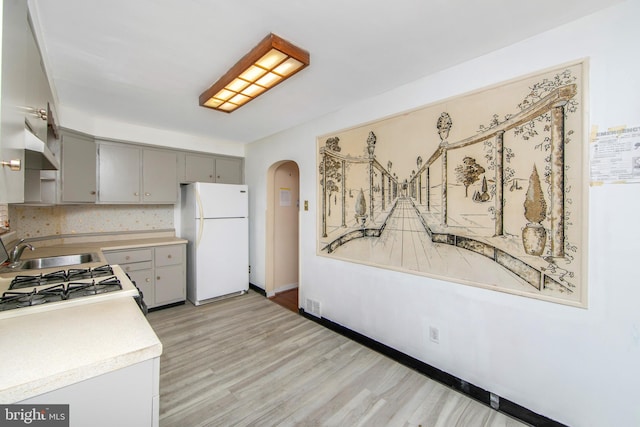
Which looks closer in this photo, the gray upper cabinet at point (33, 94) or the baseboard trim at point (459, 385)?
the gray upper cabinet at point (33, 94)

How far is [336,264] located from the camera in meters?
2.86

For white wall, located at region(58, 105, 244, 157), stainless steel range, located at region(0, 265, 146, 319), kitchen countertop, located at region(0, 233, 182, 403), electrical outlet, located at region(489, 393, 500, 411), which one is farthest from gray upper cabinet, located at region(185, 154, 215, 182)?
electrical outlet, located at region(489, 393, 500, 411)

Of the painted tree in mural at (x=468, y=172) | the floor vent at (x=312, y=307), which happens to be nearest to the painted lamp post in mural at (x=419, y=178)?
the painted tree in mural at (x=468, y=172)

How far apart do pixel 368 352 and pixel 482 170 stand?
1.88 metres

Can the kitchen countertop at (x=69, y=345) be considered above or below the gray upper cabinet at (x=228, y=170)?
below

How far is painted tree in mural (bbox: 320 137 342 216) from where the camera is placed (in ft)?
9.24

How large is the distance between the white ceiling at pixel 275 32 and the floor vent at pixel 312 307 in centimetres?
229

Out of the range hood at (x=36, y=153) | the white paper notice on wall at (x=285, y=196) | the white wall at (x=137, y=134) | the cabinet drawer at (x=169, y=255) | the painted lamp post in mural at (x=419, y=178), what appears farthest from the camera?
the white paper notice on wall at (x=285, y=196)

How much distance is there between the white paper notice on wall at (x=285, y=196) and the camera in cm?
413

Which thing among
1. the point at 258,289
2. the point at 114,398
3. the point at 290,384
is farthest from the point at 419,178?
the point at 258,289

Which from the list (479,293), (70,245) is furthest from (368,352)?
(70,245)

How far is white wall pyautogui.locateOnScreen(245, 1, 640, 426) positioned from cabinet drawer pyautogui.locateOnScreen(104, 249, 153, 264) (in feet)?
9.44

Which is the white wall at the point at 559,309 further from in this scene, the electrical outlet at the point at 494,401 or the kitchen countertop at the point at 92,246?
the kitchen countertop at the point at 92,246

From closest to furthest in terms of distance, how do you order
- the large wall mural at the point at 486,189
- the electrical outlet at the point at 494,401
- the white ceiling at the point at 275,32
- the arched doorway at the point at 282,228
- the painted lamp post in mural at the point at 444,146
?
the white ceiling at the point at 275,32 < the large wall mural at the point at 486,189 < the electrical outlet at the point at 494,401 < the painted lamp post in mural at the point at 444,146 < the arched doorway at the point at 282,228
